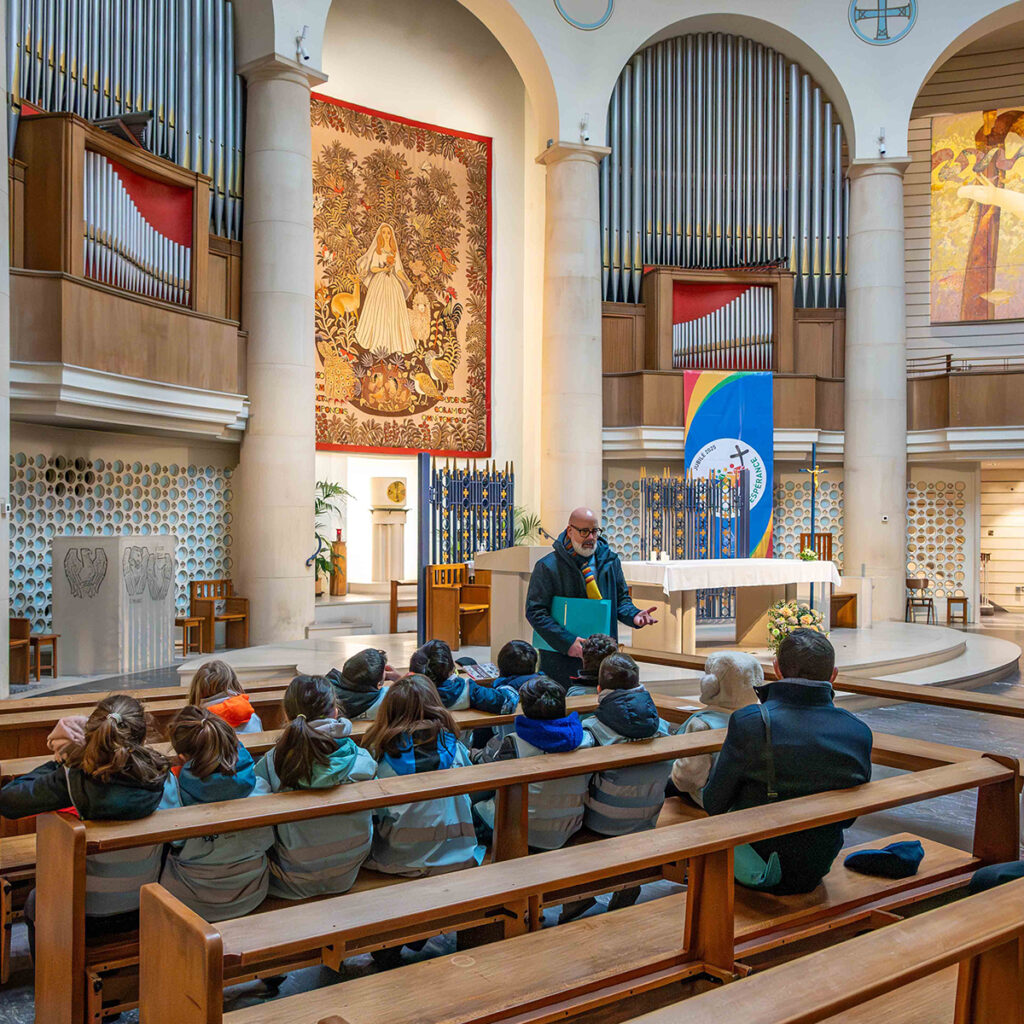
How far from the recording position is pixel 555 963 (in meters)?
2.48

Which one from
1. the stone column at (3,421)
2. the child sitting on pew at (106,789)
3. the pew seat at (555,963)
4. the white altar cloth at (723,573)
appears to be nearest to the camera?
the pew seat at (555,963)

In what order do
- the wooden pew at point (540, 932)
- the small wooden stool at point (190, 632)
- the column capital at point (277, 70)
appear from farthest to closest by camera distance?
the column capital at point (277, 70) → the small wooden stool at point (190, 632) → the wooden pew at point (540, 932)

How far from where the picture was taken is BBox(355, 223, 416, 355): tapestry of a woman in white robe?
13305mm

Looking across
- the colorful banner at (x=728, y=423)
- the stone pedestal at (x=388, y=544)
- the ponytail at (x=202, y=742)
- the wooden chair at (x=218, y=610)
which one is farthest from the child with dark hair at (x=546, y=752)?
the colorful banner at (x=728, y=423)

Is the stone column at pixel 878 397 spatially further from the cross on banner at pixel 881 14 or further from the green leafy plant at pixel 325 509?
the green leafy plant at pixel 325 509

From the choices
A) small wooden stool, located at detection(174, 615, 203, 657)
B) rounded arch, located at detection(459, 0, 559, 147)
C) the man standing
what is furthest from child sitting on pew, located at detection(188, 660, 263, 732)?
rounded arch, located at detection(459, 0, 559, 147)

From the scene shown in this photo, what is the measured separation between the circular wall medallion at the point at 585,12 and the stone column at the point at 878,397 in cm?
405

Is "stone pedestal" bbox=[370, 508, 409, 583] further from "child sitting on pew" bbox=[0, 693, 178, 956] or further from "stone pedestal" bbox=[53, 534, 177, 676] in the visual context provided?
"child sitting on pew" bbox=[0, 693, 178, 956]

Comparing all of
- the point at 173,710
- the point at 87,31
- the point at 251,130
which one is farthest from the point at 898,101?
the point at 173,710

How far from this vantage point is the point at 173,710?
15.2 feet

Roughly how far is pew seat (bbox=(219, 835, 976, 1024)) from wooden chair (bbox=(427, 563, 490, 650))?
640 centimetres

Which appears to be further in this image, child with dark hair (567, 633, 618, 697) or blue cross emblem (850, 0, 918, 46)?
blue cross emblem (850, 0, 918, 46)

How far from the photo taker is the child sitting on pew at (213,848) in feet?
9.75

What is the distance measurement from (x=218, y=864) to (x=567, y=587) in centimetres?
269
